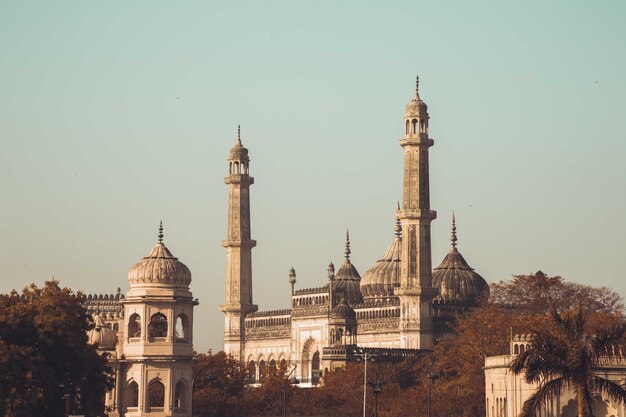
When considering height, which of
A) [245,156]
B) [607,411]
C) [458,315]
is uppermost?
[245,156]

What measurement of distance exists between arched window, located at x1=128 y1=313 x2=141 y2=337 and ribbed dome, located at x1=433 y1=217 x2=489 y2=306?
47.4m

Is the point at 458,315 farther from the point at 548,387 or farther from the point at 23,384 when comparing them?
the point at 548,387

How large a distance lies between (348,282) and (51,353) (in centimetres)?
6318

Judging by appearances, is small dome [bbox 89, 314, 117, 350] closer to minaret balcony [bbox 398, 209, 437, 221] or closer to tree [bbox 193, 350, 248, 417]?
tree [bbox 193, 350, 248, 417]

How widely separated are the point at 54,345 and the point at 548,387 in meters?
21.5

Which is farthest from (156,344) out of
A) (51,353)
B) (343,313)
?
(343,313)

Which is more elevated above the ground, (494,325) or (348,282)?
(348,282)

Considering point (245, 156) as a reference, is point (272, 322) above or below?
below

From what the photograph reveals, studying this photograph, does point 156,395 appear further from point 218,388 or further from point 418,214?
point 418,214

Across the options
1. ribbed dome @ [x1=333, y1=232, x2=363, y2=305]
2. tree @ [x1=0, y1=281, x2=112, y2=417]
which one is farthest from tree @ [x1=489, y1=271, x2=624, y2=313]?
tree @ [x1=0, y1=281, x2=112, y2=417]

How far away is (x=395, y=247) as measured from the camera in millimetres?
123625

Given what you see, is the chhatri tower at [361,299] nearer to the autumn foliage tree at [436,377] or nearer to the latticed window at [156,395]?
the autumn foliage tree at [436,377]

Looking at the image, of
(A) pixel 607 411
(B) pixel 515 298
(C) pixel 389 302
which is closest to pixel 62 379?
(A) pixel 607 411

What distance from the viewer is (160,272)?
65375mm
